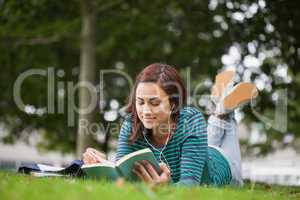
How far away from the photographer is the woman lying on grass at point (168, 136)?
4.20 metres

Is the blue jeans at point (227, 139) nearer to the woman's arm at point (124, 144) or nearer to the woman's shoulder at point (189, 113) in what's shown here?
the woman's shoulder at point (189, 113)

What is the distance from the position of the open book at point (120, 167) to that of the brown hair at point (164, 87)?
0.49m

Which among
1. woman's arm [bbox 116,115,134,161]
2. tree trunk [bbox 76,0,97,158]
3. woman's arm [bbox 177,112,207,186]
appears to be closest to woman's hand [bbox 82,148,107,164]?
woman's arm [bbox 116,115,134,161]

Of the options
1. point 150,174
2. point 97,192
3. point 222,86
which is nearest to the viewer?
point 97,192

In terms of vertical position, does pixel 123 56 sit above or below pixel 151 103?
above

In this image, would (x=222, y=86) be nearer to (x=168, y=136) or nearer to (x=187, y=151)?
(x=168, y=136)

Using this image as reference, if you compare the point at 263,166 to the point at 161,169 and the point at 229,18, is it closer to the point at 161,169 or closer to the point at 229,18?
the point at 229,18

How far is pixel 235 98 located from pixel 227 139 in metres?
0.43

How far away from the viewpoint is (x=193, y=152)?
169 inches

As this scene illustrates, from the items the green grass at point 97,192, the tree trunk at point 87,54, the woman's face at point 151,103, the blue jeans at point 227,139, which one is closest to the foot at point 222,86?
the blue jeans at point 227,139

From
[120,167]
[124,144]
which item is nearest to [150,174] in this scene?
[120,167]

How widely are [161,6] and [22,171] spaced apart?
5887 mm

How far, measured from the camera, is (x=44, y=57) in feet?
36.7

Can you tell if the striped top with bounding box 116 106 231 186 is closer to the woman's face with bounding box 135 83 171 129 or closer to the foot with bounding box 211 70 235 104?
the woman's face with bounding box 135 83 171 129
